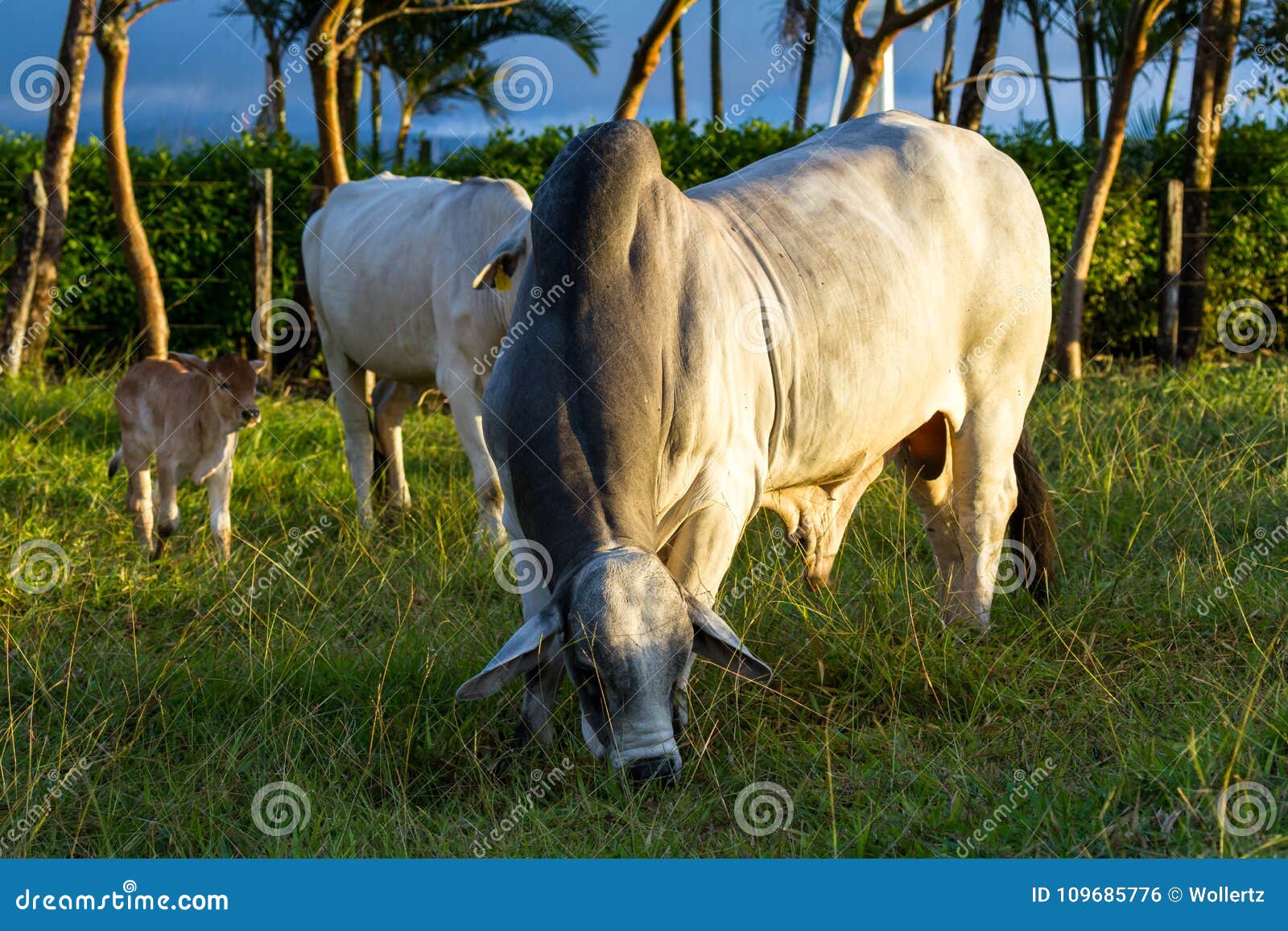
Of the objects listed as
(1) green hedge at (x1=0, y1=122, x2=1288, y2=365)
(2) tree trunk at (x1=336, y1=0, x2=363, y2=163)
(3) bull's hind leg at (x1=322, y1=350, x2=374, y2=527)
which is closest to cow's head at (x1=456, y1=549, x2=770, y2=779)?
(3) bull's hind leg at (x1=322, y1=350, x2=374, y2=527)

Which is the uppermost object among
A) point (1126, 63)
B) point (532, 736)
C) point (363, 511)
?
point (1126, 63)

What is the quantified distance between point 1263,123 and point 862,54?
236 inches

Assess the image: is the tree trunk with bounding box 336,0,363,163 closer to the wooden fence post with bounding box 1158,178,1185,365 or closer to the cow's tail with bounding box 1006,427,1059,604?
the wooden fence post with bounding box 1158,178,1185,365

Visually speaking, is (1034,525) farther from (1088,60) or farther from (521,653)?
(1088,60)

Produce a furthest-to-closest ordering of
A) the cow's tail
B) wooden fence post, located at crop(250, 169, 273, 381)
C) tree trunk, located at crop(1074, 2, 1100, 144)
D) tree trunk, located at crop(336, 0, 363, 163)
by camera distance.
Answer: tree trunk, located at crop(1074, 2, 1100, 144) → tree trunk, located at crop(336, 0, 363, 163) → wooden fence post, located at crop(250, 169, 273, 381) → the cow's tail

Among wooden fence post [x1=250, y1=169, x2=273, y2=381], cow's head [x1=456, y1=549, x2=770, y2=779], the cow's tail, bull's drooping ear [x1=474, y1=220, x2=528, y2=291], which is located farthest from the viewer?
wooden fence post [x1=250, y1=169, x2=273, y2=381]

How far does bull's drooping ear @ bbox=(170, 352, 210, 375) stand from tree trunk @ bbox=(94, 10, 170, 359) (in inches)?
124

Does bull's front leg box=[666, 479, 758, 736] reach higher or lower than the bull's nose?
higher

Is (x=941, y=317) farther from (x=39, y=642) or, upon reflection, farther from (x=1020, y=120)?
(x=1020, y=120)

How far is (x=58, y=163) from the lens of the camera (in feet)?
30.0

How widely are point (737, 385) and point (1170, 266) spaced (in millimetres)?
8352

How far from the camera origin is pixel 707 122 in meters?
11.9

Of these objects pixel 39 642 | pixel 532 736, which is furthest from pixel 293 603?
pixel 532 736

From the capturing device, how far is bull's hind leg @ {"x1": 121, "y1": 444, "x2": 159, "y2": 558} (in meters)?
5.53
